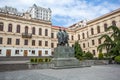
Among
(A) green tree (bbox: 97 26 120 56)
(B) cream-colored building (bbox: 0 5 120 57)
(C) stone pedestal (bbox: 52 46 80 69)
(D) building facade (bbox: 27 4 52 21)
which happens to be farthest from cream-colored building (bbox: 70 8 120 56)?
(D) building facade (bbox: 27 4 52 21)

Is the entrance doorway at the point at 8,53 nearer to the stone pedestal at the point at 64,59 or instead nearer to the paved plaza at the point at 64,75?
the stone pedestal at the point at 64,59

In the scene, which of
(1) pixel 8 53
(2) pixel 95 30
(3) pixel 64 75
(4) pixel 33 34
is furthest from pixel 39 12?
(3) pixel 64 75

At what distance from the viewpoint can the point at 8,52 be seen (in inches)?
1189

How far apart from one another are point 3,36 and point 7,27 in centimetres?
248

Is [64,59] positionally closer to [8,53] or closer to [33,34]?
[8,53]

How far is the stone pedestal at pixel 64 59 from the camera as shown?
41.4 feet

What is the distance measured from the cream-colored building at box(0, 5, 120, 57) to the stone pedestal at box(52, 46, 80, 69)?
20.8 metres

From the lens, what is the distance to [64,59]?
1284 centimetres

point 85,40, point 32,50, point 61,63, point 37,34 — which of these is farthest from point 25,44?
point 61,63

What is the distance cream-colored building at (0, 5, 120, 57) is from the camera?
30.4 m

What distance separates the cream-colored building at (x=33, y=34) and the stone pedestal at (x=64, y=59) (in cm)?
2080

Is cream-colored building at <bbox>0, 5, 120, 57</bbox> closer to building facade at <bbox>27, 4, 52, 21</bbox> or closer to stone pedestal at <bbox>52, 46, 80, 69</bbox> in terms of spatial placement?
stone pedestal at <bbox>52, 46, 80, 69</bbox>

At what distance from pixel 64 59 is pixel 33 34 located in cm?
2362

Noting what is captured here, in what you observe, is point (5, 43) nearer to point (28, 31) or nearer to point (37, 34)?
point (28, 31)
